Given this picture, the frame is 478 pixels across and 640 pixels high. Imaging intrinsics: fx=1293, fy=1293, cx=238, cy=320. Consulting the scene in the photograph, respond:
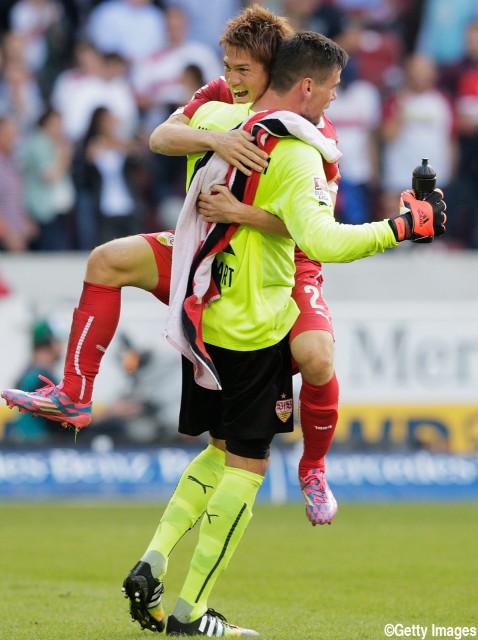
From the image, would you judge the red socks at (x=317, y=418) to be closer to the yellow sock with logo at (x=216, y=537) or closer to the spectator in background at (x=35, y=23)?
the yellow sock with logo at (x=216, y=537)

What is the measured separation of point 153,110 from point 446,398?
15.8 feet

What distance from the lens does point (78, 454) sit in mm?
12844

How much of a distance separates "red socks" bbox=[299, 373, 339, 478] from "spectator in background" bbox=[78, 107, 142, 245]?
824 cm

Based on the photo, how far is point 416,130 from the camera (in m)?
15.3

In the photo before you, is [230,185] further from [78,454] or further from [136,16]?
[136,16]

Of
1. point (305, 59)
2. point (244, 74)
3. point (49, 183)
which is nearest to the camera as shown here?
point (305, 59)

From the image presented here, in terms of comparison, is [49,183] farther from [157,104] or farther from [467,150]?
[467,150]

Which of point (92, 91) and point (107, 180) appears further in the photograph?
point (92, 91)

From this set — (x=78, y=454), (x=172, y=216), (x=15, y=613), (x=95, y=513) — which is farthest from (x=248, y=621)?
(x=172, y=216)

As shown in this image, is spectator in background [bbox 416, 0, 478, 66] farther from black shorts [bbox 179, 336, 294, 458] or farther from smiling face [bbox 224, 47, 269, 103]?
black shorts [bbox 179, 336, 294, 458]

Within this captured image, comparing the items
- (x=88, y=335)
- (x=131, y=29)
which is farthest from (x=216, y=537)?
(x=131, y=29)

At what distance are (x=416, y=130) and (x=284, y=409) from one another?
10148 mm

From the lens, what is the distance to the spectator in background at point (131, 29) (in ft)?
49.9

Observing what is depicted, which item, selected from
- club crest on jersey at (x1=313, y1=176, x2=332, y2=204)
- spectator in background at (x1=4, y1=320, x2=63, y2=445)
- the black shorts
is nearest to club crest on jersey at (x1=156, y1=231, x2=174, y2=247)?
the black shorts
